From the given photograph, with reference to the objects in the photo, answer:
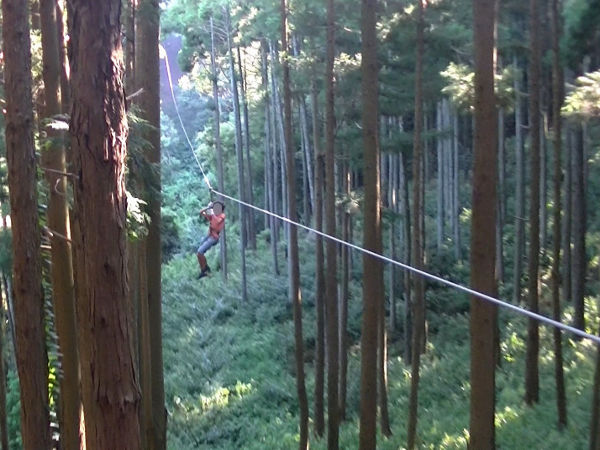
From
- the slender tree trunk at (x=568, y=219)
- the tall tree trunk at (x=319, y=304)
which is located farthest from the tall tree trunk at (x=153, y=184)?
the slender tree trunk at (x=568, y=219)

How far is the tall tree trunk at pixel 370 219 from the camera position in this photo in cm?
1049

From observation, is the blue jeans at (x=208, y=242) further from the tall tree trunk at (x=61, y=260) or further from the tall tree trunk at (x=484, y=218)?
the tall tree trunk at (x=484, y=218)

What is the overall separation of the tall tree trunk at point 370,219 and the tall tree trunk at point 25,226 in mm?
4594

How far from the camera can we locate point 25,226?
7457 mm

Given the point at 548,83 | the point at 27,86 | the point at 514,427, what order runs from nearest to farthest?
the point at 27,86, the point at 514,427, the point at 548,83

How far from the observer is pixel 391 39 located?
14.0m

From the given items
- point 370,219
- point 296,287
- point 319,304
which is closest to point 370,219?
point 370,219

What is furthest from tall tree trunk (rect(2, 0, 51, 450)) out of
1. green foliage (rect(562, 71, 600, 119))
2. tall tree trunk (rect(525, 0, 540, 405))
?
tall tree trunk (rect(525, 0, 540, 405))

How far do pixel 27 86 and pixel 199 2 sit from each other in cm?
2016

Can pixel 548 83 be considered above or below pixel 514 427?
above

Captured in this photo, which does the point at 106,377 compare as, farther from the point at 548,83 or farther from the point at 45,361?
the point at 548,83

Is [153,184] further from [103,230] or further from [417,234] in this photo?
[417,234]

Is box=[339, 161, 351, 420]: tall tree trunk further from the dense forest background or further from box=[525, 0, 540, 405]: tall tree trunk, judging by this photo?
box=[525, 0, 540, 405]: tall tree trunk

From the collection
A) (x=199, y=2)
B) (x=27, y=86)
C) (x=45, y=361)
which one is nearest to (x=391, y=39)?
(x=27, y=86)
